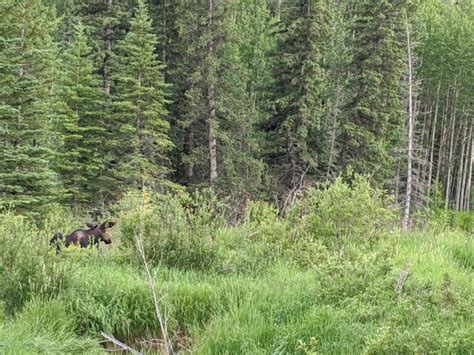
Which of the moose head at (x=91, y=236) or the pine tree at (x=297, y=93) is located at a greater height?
the pine tree at (x=297, y=93)

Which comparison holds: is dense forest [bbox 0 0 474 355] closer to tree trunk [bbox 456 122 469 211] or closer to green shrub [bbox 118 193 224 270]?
green shrub [bbox 118 193 224 270]

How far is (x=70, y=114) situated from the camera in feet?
78.1

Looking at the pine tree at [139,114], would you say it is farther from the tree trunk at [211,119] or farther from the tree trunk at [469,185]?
the tree trunk at [469,185]

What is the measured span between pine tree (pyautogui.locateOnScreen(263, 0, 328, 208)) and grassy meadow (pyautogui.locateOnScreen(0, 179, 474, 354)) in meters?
17.8

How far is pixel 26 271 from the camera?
5.09 meters

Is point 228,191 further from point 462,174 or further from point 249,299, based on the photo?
point 462,174

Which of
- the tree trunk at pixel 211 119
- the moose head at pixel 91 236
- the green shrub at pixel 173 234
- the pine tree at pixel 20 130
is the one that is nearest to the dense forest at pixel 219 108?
the tree trunk at pixel 211 119

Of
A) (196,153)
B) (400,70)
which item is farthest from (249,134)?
(400,70)

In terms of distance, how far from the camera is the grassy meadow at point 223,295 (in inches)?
168

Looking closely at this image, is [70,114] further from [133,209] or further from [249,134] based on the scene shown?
[133,209]

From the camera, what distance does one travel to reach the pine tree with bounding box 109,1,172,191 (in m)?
23.6

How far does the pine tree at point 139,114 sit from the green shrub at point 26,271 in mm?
17877

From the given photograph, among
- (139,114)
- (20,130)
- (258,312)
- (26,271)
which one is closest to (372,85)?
(139,114)

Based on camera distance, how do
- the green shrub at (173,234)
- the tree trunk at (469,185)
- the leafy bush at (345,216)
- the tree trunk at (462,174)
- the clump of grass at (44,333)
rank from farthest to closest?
the tree trunk at (462,174)
the tree trunk at (469,185)
the leafy bush at (345,216)
the green shrub at (173,234)
the clump of grass at (44,333)
